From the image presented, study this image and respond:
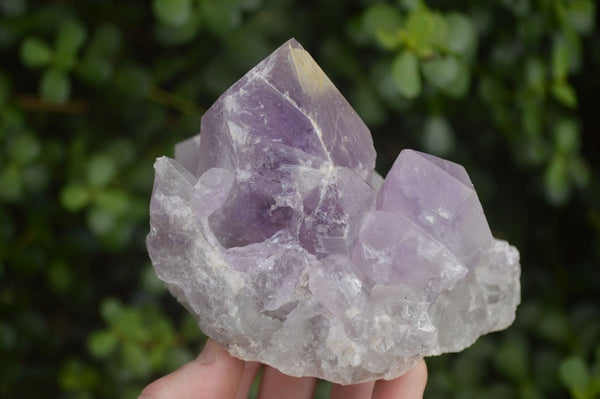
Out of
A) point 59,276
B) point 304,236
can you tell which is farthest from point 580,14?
point 59,276

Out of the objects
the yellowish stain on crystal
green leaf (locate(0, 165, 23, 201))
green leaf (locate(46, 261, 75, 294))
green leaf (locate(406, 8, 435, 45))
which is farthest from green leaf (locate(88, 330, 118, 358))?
green leaf (locate(406, 8, 435, 45))

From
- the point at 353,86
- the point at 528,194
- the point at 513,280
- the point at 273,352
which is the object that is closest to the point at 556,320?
the point at 528,194

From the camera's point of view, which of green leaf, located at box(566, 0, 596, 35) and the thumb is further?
green leaf, located at box(566, 0, 596, 35)

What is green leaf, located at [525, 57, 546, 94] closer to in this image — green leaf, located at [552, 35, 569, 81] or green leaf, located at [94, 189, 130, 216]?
green leaf, located at [552, 35, 569, 81]

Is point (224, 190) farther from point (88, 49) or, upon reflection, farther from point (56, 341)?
point (56, 341)

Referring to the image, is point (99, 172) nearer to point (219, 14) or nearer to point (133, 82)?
point (133, 82)

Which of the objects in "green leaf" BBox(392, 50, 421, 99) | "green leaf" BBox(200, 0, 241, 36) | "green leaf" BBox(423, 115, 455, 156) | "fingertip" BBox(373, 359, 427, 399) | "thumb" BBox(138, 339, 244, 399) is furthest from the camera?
"green leaf" BBox(423, 115, 455, 156)

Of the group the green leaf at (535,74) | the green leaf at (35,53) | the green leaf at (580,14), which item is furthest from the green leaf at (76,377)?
the green leaf at (580,14)
